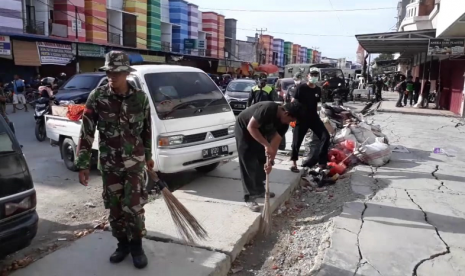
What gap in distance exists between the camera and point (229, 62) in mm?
44094

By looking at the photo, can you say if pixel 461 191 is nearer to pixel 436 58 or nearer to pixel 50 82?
pixel 50 82

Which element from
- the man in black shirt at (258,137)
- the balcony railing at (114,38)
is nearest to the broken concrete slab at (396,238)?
the man in black shirt at (258,137)

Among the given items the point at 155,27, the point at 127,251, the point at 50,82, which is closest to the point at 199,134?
the point at 127,251

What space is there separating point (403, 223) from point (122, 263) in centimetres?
315

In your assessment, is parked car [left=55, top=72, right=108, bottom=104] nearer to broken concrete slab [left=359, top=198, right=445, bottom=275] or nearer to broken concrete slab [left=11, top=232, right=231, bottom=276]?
broken concrete slab [left=11, top=232, right=231, bottom=276]

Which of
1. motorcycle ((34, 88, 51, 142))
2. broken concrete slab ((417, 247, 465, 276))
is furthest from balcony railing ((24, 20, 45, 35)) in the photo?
broken concrete slab ((417, 247, 465, 276))

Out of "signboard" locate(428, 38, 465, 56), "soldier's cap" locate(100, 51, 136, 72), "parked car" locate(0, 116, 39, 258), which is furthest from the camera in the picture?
"signboard" locate(428, 38, 465, 56)

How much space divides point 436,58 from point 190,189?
22.2m

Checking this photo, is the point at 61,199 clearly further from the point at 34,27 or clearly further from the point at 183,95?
the point at 34,27

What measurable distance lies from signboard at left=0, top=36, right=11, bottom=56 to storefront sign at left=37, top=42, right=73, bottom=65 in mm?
1771

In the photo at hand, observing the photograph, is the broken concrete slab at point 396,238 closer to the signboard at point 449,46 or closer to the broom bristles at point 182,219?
the broom bristles at point 182,219

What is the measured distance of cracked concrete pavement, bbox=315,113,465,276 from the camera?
357 centimetres

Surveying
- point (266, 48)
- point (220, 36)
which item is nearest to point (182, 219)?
point (220, 36)

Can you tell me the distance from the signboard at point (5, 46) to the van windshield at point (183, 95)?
16663 mm
